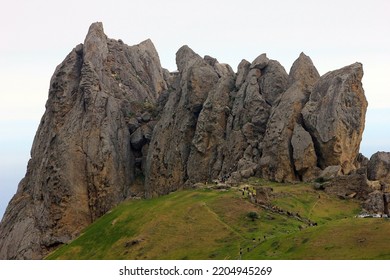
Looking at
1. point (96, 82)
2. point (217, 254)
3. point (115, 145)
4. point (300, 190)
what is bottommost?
point (217, 254)

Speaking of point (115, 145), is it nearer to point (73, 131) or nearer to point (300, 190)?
point (73, 131)

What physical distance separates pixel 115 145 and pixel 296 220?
80992 mm

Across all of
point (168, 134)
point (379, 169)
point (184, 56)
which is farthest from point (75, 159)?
point (379, 169)

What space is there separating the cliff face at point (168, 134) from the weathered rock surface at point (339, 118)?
0.24 m

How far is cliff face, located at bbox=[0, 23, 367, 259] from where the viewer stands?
130 m

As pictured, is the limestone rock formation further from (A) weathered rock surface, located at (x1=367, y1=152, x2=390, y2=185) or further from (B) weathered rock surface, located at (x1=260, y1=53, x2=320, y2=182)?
(A) weathered rock surface, located at (x1=367, y1=152, x2=390, y2=185)

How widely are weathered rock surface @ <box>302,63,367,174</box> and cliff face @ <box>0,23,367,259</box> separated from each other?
0.24 m

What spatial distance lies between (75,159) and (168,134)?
27659 mm

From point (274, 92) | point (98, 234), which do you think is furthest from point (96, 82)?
point (98, 234)

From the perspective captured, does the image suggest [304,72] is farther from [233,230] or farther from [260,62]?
[233,230]

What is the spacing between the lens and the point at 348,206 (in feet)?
360

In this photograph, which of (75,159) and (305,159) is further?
(75,159)

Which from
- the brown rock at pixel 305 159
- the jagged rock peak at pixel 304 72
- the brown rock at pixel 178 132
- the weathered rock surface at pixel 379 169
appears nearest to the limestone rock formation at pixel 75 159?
the brown rock at pixel 178 132

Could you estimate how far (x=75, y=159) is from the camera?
163m
